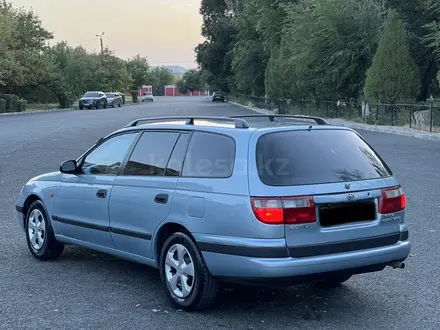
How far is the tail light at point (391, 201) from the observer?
5.72 meters

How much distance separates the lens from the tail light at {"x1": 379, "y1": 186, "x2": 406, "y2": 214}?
18.8 feet

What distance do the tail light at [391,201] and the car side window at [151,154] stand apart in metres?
1.91

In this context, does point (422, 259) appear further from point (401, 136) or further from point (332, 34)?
point (332, 34)

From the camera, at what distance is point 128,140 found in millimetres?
6840

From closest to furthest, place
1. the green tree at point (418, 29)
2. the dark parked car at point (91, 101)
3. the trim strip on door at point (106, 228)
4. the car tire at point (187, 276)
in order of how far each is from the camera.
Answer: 1. the car tire at point (187, 276)
2. the trim strip on door at point (106, 228)
3. the green tree at point (418, 29)
4. the dark parked car at point (91, 101)

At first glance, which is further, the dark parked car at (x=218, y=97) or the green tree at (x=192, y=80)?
the green tree at (x=192, y=80)

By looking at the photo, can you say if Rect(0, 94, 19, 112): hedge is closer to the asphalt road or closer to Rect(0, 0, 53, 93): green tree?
Rect(0, 0, 53, 93): green tree

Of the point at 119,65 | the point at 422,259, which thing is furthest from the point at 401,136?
the point at 119,65

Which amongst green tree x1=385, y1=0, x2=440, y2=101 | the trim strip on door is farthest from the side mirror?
green tree x1=385, y1=0, x2=440, y2=101

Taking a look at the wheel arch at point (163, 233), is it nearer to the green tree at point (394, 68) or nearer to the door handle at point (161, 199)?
the door handle at point (161, 199)

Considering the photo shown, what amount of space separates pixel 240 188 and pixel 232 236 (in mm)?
380

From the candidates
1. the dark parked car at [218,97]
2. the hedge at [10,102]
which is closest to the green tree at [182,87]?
the dark parked car at [218,97]

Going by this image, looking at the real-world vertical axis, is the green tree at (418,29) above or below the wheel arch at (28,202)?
above

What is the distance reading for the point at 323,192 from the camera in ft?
17.6
